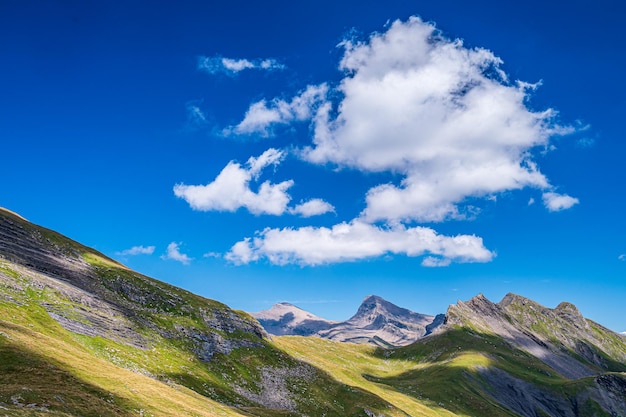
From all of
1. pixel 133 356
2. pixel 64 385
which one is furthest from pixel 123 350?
pixel 64 385

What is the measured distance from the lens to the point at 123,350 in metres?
77.9

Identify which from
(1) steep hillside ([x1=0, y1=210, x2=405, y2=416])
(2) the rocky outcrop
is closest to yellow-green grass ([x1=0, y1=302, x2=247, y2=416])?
(1) steep hillside ([x1=0, y1=210, x2=405, y2=416])

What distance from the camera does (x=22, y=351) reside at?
1853 inches

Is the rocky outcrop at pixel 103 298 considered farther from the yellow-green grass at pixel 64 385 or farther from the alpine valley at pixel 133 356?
the yellow-green grass at pixel 64 385

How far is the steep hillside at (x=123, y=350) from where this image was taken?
147ft

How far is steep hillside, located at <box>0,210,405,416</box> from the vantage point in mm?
44844

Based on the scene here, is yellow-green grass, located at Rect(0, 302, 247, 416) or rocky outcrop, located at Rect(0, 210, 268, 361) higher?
rocky outcrop, located at Rect(0, 210, 268, 361)

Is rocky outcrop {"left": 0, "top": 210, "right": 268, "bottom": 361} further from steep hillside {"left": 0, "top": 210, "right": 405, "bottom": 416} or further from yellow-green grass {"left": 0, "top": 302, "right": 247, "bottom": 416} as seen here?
yellow-green grass {"left": 0, "top": 302, "right": 247, "bottom": 416}

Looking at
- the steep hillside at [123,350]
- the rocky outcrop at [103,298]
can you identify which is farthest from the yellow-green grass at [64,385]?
the rocky outcrop at [103,298]

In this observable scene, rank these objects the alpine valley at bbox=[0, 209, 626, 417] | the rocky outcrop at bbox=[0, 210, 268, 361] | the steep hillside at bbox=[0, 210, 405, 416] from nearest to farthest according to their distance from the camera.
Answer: the steep hillside at bbox=[0, 210, 405, 416] < the alpine valley at bbox=[0, 209, 626, 417] < the rocky outcrop at bbox=[0, 210, 268, 361]

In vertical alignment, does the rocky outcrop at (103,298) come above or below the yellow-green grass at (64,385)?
above

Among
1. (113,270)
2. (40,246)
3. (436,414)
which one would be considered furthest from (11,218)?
(436,414)

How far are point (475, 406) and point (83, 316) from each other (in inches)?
5280

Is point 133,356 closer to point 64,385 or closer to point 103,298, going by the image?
point 103,298
